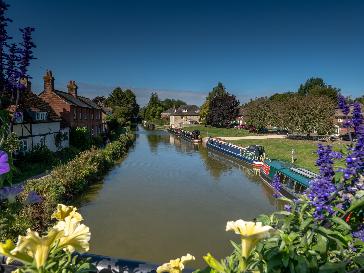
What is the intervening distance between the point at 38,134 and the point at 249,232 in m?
29.8

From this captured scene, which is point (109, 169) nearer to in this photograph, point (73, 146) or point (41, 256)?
point (73, 146)

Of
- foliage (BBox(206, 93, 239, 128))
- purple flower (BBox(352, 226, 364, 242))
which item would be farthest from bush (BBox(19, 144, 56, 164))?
foliage (BBox(206, 93, 239, 128))

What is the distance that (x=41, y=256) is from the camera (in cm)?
159

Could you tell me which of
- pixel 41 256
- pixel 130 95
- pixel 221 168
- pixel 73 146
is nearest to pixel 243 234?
pixel 41 256

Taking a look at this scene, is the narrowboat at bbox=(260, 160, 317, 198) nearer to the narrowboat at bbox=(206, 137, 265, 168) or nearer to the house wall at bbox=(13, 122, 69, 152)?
the narrowboat at bbox=(206, 137, 265, 168)

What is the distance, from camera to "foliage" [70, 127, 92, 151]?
37344 mm

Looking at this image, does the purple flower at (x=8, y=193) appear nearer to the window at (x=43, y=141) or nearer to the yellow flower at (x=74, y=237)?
the yellow flower at (x=74, y=237)

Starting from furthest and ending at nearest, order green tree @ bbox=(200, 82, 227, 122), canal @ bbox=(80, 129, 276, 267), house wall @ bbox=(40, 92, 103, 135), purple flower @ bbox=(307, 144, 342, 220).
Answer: green tree @ bbox=(200, 82, 227, 122) → house wall @ bbox=(40, 92, 103, 135) → canal @ bbox=(80, 129, 276, 267) → purple flower @ bbox=(307, 144, 342, 220)

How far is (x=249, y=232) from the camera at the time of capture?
1.56m

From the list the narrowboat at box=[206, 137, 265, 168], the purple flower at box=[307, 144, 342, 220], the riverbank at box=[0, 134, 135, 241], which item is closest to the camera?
the purple flower at box=[307, 144, 342, 220]

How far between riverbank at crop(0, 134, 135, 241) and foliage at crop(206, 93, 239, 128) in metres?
54.5

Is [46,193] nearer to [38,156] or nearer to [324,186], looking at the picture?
[38,156]

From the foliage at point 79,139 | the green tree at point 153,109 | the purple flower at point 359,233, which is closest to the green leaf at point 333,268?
the purple flower at point 359,233

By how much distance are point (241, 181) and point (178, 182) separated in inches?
202
